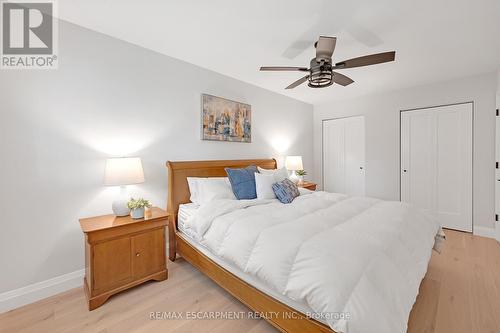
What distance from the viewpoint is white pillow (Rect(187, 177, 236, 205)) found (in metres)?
2.62

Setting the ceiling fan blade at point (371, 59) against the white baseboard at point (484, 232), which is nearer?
the ceiling fan blade at point (371, 59)

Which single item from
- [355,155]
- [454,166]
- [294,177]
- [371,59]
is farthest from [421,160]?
[371,59]

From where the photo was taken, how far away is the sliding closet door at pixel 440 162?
351 centimetres

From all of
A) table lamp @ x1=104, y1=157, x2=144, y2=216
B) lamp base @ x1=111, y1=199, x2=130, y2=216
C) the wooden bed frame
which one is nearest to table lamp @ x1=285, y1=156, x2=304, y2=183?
the wooden bed frame

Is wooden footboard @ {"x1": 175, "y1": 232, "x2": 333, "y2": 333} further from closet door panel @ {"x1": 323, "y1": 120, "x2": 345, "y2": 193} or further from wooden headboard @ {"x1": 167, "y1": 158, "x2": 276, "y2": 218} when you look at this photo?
closet door panel @ {"x1": 323, "y1": 120, "x2": 345, "y2": 193}

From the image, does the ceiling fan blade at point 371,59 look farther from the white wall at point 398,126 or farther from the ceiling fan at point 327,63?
the white wall at point 398,126

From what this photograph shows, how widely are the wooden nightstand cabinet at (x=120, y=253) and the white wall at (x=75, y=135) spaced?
321 mm

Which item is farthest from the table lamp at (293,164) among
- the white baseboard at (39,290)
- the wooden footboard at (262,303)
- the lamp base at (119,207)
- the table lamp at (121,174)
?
the white baseboard at (39,290)

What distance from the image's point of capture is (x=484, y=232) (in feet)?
11.0

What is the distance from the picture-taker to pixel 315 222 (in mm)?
1776

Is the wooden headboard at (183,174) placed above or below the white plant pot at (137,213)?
above

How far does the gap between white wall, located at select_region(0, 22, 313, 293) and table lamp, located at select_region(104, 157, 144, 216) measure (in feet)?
0.94

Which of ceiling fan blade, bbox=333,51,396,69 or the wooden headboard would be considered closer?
ceiling fan blade, bbox=333,51,396,69

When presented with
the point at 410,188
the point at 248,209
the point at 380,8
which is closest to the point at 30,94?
the point at 248,209
